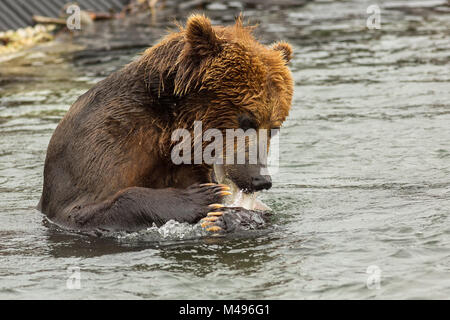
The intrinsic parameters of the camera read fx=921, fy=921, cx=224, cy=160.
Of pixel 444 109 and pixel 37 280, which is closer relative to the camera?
pixel 37 280

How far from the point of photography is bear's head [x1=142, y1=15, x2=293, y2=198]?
19.7 ft

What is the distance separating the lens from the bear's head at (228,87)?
19.7 ft

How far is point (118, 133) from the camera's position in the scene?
6.39m

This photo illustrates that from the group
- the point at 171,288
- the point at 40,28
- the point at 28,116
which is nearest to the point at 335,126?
the point at 28,116

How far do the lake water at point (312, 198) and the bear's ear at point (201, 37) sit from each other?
629 mm

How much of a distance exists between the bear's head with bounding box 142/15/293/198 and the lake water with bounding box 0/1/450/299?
484 mm

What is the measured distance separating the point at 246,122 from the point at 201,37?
0.63 meters

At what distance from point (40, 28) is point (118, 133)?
11.7 meters

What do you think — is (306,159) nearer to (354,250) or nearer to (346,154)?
(346,154)
